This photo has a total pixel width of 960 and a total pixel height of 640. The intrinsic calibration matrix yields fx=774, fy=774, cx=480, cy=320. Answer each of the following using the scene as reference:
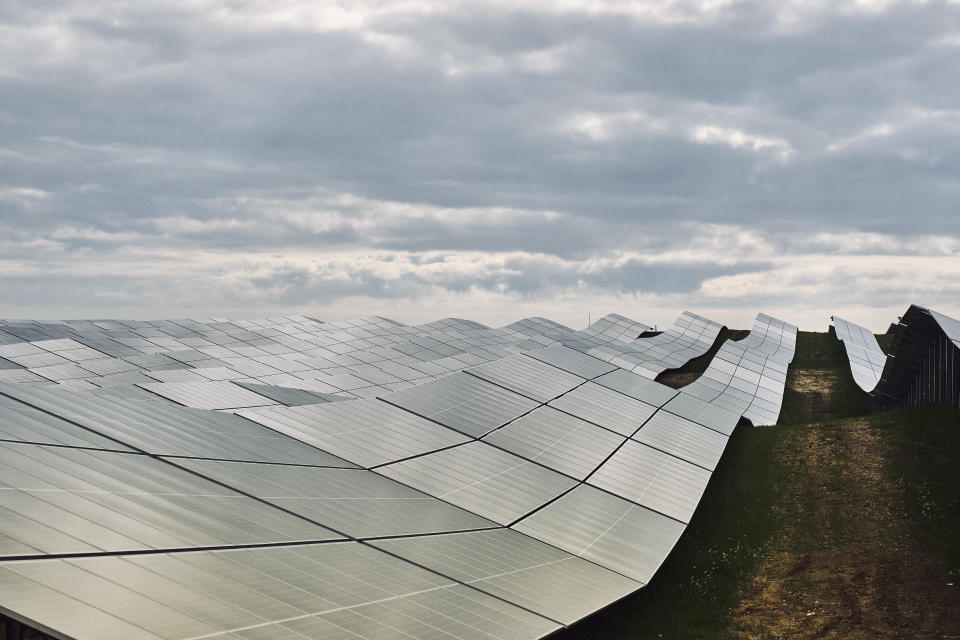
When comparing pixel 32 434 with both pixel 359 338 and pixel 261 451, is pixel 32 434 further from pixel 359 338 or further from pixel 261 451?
pixel 359 338

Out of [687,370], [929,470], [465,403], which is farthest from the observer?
[687,370]

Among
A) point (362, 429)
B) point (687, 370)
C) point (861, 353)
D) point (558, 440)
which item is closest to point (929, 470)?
point (558, 440)

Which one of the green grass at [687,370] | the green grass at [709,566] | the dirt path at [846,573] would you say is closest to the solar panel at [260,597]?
the green grass at [709,566]

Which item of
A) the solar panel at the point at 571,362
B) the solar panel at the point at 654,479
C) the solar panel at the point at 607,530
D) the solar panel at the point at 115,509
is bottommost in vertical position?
the solar panel at the point at 607,530

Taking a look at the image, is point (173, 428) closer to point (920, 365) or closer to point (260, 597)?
point (260, 597)

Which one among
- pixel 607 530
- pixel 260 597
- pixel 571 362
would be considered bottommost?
pixel 607 530

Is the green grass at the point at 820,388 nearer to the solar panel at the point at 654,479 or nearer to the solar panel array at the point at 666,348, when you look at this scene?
the solar panel array at the point at 666,348
